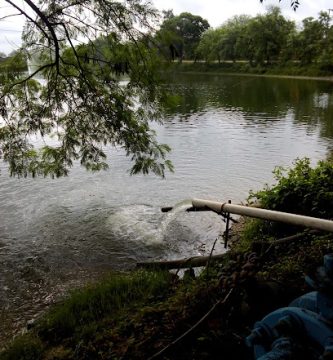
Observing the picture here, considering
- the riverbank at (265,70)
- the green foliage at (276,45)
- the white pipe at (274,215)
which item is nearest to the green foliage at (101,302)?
the white pipe at (274,215)

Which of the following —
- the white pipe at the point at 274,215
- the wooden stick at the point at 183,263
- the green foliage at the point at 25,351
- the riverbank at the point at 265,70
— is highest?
the riverbank at the point at 265,70

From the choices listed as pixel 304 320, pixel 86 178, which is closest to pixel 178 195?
pixel 86 178

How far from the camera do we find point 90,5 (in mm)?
5570

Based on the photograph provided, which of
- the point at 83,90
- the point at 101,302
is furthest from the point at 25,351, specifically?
the point at 83,90

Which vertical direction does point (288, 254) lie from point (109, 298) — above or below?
above

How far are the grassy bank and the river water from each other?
1.44m

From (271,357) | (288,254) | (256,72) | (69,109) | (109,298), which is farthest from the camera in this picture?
(256,72)

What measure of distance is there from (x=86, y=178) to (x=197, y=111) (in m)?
14.9

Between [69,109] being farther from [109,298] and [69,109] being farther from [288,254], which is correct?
[288,254]

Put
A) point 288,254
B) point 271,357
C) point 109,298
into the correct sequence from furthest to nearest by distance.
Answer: point 109,298, point 288,254, point 271,357

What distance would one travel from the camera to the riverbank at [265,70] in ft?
161

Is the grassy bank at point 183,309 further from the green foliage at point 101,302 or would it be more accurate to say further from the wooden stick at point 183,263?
the wooden stick at point 183,263

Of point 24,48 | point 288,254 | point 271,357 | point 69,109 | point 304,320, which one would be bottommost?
point 288,254

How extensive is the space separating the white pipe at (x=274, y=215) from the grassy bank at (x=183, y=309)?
0.21m
